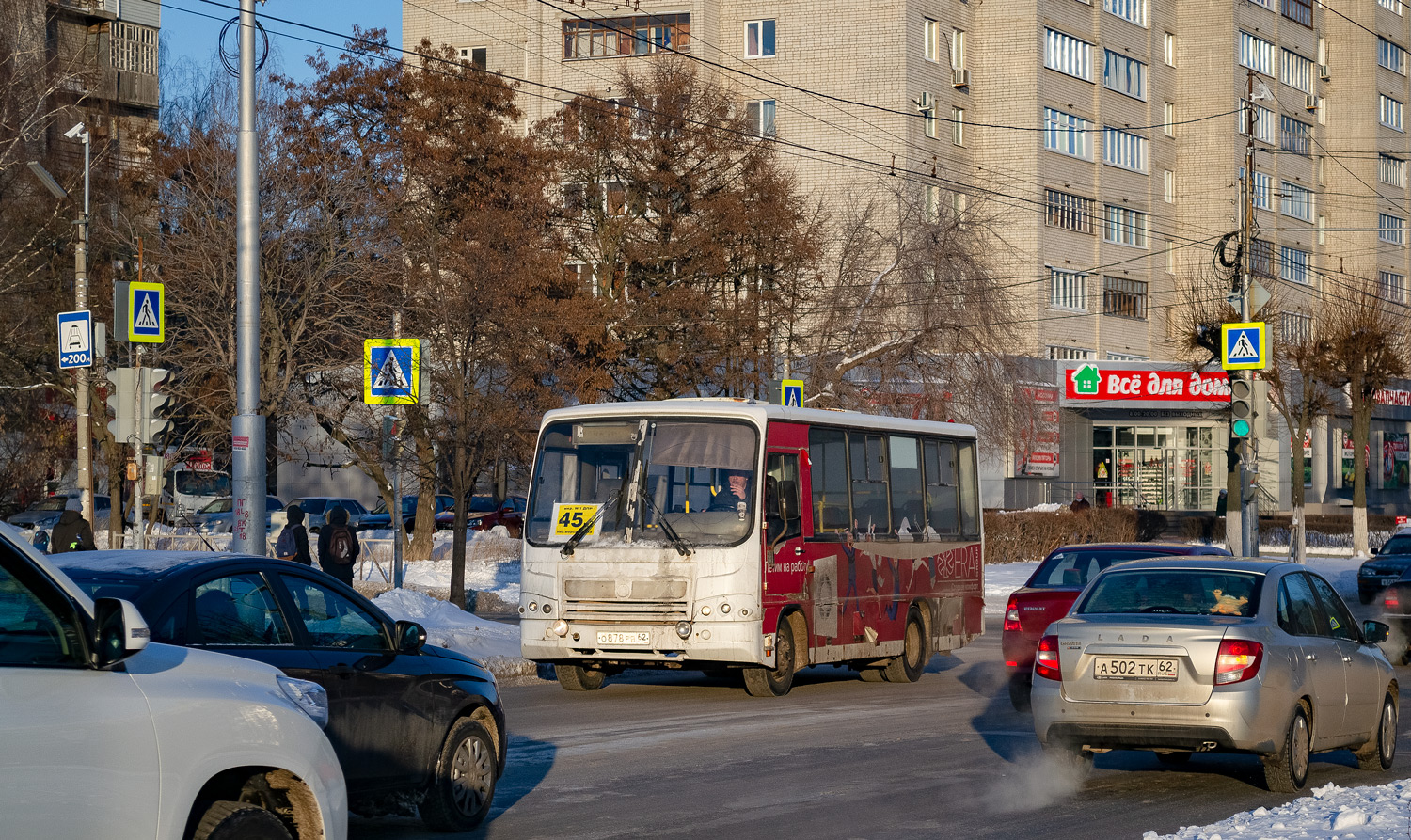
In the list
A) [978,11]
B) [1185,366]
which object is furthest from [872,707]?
[978,11]

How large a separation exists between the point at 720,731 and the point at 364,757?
5.64 metres

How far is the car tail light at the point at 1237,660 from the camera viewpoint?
975cm

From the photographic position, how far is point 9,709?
4.52m

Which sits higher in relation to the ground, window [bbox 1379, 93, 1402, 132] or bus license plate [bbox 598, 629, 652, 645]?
window [bbox 1379, 93, 1402, 132]

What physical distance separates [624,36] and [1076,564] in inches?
1895

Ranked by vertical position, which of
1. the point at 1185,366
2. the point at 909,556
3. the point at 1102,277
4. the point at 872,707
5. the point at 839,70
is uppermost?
the point at 839,70

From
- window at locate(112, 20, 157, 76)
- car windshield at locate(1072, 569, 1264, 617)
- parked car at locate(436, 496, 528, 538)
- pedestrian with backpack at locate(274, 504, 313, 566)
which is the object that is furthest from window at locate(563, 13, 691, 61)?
car windshield at locate(1072, 569, 1264, 617)

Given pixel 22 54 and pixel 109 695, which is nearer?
pixel 109 695

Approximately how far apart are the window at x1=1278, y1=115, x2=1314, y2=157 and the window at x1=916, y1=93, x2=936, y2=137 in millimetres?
24043

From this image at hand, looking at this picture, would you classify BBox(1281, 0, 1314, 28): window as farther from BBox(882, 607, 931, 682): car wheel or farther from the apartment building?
BBox(882, 607, 931, 682): car wheel

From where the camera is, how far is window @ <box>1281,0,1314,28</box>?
77.3m

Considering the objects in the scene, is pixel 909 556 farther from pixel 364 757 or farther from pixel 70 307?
pixel 70 307

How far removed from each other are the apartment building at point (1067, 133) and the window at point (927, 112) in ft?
0.25

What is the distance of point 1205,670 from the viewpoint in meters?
Answer: 9.78
